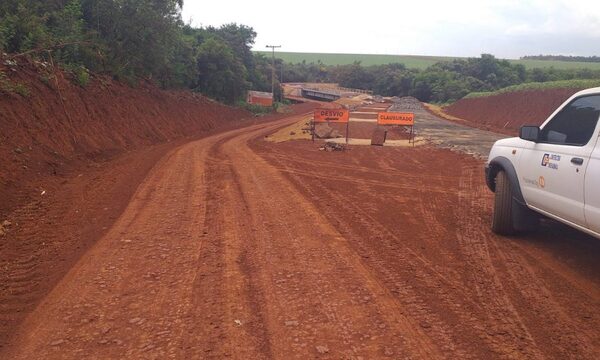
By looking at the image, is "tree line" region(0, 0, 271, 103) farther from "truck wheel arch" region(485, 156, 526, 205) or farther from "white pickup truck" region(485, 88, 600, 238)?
"white pickup truck" region(485, 88, 600, 238)

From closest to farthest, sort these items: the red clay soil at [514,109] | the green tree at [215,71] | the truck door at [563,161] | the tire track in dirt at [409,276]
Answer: the tire track in dirt at [409,276], the truck door at [563,161], the red clay soil at [514,109], the green tree at [215,71]

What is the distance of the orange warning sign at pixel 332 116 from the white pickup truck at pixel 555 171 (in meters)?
13.0

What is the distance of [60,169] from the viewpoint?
12.0m

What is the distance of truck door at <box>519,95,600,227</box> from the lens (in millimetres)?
5000

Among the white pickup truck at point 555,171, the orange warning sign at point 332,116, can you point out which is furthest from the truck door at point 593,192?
the orange warning sign at point 332,116

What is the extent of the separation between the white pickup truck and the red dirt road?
0.49 meters

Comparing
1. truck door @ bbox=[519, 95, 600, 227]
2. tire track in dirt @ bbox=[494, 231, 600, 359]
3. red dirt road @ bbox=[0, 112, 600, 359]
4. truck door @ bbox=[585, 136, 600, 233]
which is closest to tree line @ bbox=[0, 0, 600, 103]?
red dirt road @ bbox=[0, 112, 600, 359]

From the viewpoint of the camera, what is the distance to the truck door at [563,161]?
500cm

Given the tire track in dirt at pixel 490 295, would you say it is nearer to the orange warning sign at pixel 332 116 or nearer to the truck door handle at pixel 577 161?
the truck door handle at pixel 577 161

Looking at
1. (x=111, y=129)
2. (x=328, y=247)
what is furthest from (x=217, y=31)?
(x=328, y=247)

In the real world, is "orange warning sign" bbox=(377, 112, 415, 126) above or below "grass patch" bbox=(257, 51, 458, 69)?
below

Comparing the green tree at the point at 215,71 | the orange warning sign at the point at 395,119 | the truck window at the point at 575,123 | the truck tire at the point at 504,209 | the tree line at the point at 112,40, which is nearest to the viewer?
the truck window at the point at 575,123

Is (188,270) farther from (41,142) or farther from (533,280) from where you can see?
(41,142)

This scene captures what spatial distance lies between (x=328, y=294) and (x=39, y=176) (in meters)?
8.64
